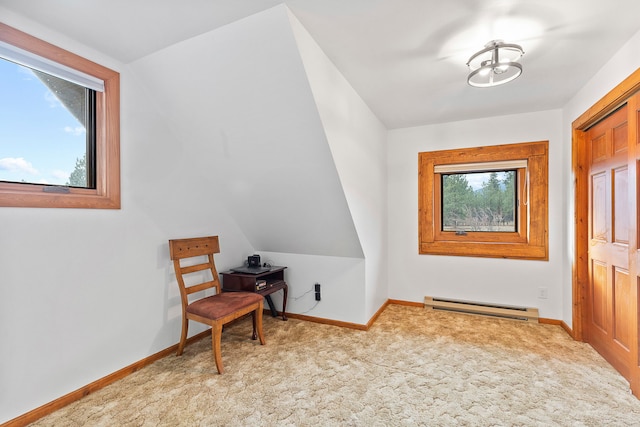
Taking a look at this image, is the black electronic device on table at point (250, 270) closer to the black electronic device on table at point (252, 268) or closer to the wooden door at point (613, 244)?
the black electronic device on table at point (252, 268)

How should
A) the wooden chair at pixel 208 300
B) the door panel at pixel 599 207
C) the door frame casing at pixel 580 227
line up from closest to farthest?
the wooden chair at pixel 208 300
the door panel at pixel 599 207
the door frame casing at pixel 580 227

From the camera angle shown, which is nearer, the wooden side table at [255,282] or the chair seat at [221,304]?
the chair seat at [221,304]

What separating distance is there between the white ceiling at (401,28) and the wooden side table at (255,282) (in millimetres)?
1981

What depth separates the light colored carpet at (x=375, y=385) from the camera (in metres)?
1.71

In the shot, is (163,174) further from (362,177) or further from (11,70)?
(362,177)

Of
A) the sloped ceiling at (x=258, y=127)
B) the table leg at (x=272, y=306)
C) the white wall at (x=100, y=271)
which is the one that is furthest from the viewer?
the table leg at (x=272, y=306)

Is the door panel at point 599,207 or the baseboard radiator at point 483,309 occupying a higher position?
the door panel at point 599,207

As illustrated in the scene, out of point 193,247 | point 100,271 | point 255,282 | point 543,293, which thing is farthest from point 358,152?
point 543,293

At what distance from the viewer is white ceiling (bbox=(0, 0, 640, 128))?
60.4 inches

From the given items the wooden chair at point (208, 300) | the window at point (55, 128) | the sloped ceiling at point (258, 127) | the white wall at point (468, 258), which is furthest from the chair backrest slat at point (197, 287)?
the white wall at point (468, 258)

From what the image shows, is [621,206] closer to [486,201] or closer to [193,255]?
[486,201]

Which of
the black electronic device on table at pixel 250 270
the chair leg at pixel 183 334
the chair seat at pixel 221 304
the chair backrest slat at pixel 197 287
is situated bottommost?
the chair leg at pixel 183 334

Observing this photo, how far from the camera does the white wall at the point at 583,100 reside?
1896mm

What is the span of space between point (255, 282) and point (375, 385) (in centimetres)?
139
